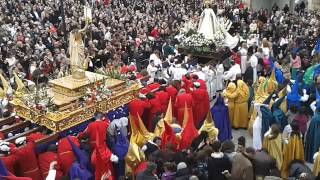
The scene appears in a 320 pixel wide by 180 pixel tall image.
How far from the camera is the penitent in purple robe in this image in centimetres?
1065

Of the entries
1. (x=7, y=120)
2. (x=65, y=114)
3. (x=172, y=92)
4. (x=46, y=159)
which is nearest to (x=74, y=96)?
(x=65, y=114)

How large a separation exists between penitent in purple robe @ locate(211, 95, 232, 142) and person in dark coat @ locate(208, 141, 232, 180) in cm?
308

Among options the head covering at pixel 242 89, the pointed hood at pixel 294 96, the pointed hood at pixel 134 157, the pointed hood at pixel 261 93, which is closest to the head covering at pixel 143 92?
the head covering at pixel 242 89

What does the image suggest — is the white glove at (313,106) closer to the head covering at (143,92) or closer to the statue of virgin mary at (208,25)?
the head covering at (143,92)

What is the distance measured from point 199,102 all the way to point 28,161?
4.61 m

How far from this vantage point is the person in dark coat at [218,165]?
7.52 metres

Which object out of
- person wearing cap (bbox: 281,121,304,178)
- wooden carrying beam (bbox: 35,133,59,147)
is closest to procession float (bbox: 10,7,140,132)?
wooden carrying beam (bbox: 35,133,59,147)

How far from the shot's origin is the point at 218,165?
296 inches

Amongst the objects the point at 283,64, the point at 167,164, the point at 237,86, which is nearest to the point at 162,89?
the point at 237,86

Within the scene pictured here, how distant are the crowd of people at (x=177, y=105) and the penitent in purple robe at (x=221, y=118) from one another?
0.9 inches

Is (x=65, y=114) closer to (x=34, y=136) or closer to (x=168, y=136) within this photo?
(x=34, y=136)

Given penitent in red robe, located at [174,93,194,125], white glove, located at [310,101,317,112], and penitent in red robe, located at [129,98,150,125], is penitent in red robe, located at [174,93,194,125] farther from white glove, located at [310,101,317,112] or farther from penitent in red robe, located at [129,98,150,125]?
white glove, located at [310,101,317,112]

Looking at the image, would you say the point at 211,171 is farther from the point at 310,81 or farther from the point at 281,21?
the point at 281,21

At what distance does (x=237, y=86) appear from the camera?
1150 cm
